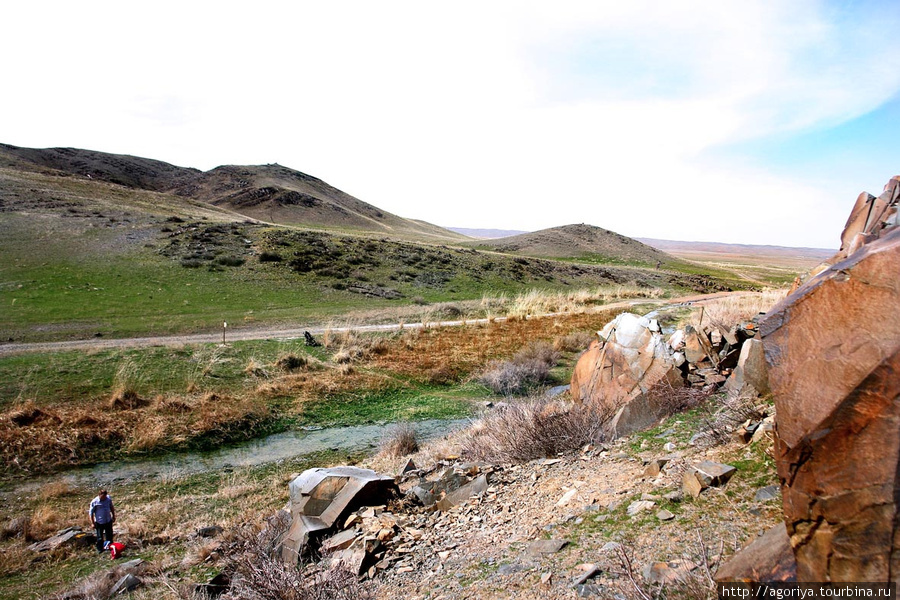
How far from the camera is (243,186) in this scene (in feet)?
387

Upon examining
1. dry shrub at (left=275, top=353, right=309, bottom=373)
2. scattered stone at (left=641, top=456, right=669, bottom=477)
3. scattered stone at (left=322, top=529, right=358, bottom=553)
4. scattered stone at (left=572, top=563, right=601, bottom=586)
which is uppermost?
scattered stone at (left=641, top=456, right=669, bottom=477)

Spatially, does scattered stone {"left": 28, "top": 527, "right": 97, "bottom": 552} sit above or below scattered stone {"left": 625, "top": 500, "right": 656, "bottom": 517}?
below

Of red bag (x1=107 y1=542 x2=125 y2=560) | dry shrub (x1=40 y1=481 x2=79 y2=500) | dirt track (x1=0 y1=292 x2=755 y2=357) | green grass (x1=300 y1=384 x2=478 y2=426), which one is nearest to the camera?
red bag (x1=107 y1=542 x2=125 y2=560)

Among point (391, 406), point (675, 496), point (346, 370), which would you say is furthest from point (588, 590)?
point (346, 370)

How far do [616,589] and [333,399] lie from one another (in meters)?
14.2

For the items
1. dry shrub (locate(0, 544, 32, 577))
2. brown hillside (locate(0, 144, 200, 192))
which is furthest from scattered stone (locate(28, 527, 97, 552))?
brown hillside (locate(0, 144, 200, 192))

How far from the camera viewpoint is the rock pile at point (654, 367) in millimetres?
8039

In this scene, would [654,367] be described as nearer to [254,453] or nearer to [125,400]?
[254,453]

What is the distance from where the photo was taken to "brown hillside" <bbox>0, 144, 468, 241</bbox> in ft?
323

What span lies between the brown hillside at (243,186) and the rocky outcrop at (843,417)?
85.1 metres

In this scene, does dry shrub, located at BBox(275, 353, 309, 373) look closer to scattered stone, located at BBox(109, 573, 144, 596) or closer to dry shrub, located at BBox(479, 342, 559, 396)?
dry shrub, located at BBox(479, 342, 559, 396)

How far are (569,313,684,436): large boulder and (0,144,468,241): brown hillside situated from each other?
78.7 metres

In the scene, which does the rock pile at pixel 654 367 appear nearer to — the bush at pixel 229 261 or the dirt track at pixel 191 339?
the dirt track at pixel 191 339

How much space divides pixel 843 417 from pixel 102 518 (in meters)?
10.1
